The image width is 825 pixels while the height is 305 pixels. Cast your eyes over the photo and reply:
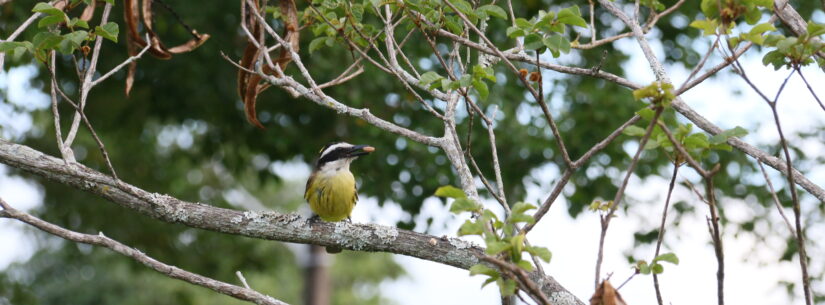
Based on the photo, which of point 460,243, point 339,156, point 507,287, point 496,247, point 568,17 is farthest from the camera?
point 339,156

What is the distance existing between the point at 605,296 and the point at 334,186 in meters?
3.77

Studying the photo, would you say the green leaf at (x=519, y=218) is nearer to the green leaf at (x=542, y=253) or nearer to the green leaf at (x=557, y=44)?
the green leaf at (x=542, y=253)

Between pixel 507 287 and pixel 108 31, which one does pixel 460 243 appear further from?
pixel 108 31

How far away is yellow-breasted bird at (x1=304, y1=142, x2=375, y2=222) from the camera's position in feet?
20.9

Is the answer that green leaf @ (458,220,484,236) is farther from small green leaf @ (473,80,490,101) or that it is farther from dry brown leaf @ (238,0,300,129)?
dry brown leaf @ (238,0,300,129)

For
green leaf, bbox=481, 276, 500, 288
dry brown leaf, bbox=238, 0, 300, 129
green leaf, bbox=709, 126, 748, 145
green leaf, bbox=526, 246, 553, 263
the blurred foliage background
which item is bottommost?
green leaf, bbox=481, 276, 500, 288

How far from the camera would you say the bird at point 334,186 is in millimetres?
6367

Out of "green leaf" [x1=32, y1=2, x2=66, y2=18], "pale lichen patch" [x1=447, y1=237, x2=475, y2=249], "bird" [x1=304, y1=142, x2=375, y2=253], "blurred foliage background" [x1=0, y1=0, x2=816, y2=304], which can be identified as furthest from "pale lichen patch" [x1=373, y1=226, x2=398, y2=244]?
"blurred foliage background" [x1=0, y1=0, x2=816, y2=304]

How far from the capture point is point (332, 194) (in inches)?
250

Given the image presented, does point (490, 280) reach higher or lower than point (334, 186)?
lower

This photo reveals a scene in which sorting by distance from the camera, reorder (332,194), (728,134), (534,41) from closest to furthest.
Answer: (728,134), (534,41), (332,194)

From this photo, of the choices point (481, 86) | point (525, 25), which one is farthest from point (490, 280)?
point (525, 25)

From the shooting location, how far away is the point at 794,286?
26.0 feet

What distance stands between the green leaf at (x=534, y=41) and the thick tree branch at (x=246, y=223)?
947 mm
